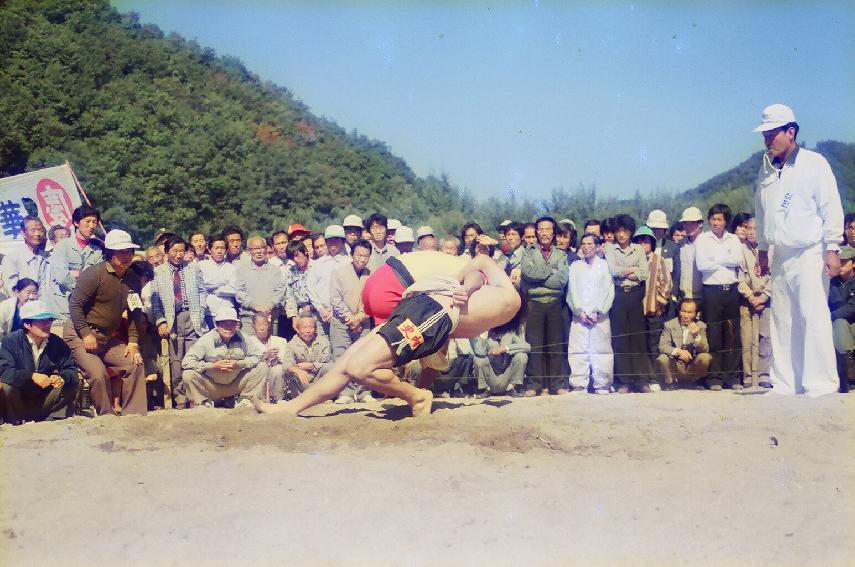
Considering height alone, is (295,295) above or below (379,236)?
below

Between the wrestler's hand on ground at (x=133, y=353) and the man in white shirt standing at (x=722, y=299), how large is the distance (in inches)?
194

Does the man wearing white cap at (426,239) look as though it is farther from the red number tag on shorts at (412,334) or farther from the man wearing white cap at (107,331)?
the red number tag on shorts at (412,334)

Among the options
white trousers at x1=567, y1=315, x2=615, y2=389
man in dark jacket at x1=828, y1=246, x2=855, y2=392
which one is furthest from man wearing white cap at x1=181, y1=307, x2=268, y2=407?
man in dark jacket at x1=828, y1=246, x2=855, y2=392

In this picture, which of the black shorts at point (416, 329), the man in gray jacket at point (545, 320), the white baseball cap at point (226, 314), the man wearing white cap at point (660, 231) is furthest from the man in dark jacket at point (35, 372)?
the man wearing white cap at point (660, 231)

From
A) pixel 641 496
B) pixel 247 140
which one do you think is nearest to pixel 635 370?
pixel 641 496

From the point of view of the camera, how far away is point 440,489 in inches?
178

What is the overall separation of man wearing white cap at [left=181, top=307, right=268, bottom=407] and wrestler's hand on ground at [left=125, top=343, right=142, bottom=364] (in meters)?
0.44

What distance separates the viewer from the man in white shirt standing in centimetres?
840

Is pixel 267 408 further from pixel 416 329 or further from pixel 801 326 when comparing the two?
pixel 801 326

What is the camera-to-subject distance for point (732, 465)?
492 cm

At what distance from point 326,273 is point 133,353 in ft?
6.55

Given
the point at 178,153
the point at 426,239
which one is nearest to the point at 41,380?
the point at 426,239

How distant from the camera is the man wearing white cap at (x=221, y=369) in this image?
7660 millimetres

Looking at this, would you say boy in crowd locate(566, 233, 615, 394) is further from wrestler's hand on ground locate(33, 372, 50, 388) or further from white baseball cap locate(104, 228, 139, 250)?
wrestler's hand on ground locate(33, 372, 50, 388)
